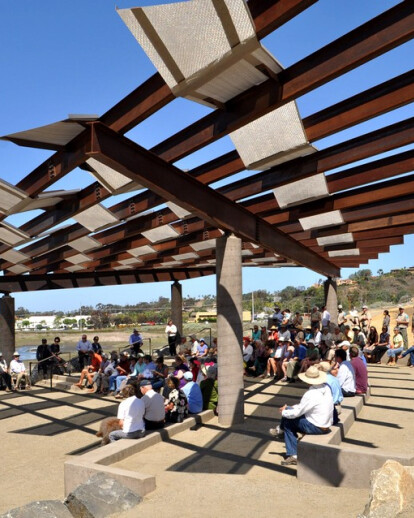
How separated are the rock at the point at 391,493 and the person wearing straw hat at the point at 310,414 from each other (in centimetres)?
182

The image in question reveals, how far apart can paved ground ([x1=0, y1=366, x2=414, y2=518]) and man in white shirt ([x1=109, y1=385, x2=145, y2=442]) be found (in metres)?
0.36

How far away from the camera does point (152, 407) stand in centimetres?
805

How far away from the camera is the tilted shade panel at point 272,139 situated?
246 inches

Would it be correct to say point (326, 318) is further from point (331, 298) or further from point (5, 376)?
point (5, 376)

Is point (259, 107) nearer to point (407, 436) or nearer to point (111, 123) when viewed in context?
point (111, 123)

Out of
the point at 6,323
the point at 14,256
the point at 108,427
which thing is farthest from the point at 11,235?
the point at 6,323

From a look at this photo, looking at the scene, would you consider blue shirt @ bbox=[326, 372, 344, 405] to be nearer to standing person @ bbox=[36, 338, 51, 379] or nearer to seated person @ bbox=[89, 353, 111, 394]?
seated person @ bbox=[89, 353, 111, 394]

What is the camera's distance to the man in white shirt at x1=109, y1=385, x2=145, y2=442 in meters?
7.47

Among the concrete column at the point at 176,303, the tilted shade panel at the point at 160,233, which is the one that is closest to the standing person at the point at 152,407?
the tilted shade panel at the point at 160,233

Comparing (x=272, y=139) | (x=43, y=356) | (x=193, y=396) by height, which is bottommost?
(x=193, y=396)

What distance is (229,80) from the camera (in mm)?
5586

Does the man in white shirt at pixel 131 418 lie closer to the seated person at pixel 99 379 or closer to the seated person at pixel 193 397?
the seated person at pixel 193 397

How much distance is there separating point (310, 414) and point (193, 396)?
326 centimetres

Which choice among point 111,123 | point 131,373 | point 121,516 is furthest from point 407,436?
point 131,373
